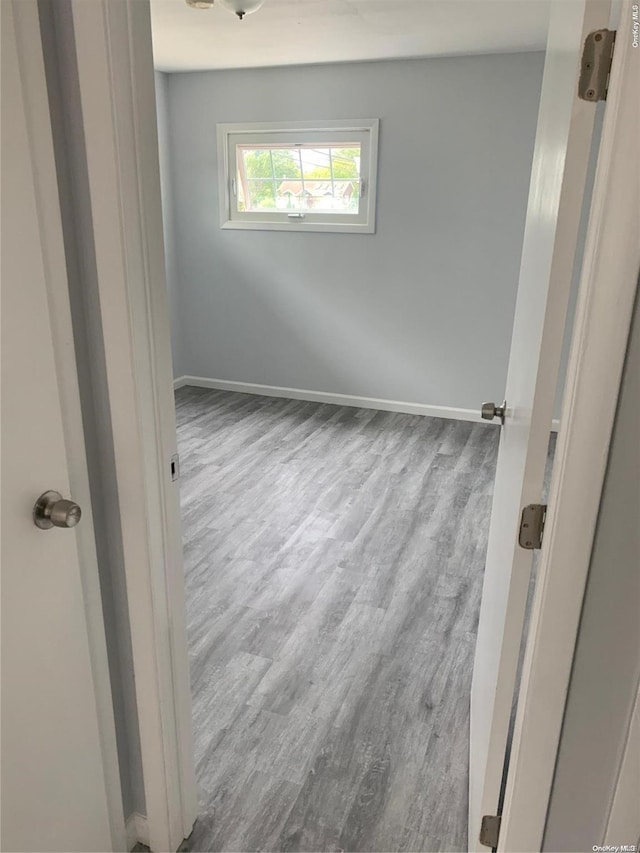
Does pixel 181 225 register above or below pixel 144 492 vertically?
above

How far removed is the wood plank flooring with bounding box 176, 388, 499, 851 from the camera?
165 centimetres

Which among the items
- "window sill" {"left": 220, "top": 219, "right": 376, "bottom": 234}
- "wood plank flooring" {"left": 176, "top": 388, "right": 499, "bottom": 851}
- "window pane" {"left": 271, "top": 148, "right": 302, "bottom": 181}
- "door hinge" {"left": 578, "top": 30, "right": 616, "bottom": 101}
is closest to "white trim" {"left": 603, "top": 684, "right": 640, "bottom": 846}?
"wood plank flooring" {"left": 176, "top": 388, "right": 499, "bottom": 851}

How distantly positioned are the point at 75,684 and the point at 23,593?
0.27m

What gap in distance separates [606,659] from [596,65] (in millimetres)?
858

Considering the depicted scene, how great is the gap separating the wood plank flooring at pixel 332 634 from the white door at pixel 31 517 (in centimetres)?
57

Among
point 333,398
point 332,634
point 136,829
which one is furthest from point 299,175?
point 136,829

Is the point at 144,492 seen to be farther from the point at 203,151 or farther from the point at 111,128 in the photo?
the point at 203,151

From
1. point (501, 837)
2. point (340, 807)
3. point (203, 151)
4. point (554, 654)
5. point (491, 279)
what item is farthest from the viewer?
Result: point (203, 151)

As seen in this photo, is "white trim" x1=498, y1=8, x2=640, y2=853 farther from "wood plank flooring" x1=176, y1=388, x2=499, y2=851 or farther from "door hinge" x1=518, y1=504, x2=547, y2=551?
"wood plank flooring" x1=176, y1=388, x2=499, y2=851

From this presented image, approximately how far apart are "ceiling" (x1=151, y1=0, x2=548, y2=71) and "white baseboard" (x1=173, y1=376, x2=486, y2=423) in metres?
2.11

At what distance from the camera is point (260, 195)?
15.8 feet

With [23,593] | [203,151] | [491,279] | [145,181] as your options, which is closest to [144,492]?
[23,593]

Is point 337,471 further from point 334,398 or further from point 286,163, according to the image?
point 286,163

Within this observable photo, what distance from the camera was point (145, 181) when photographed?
1.11 m
